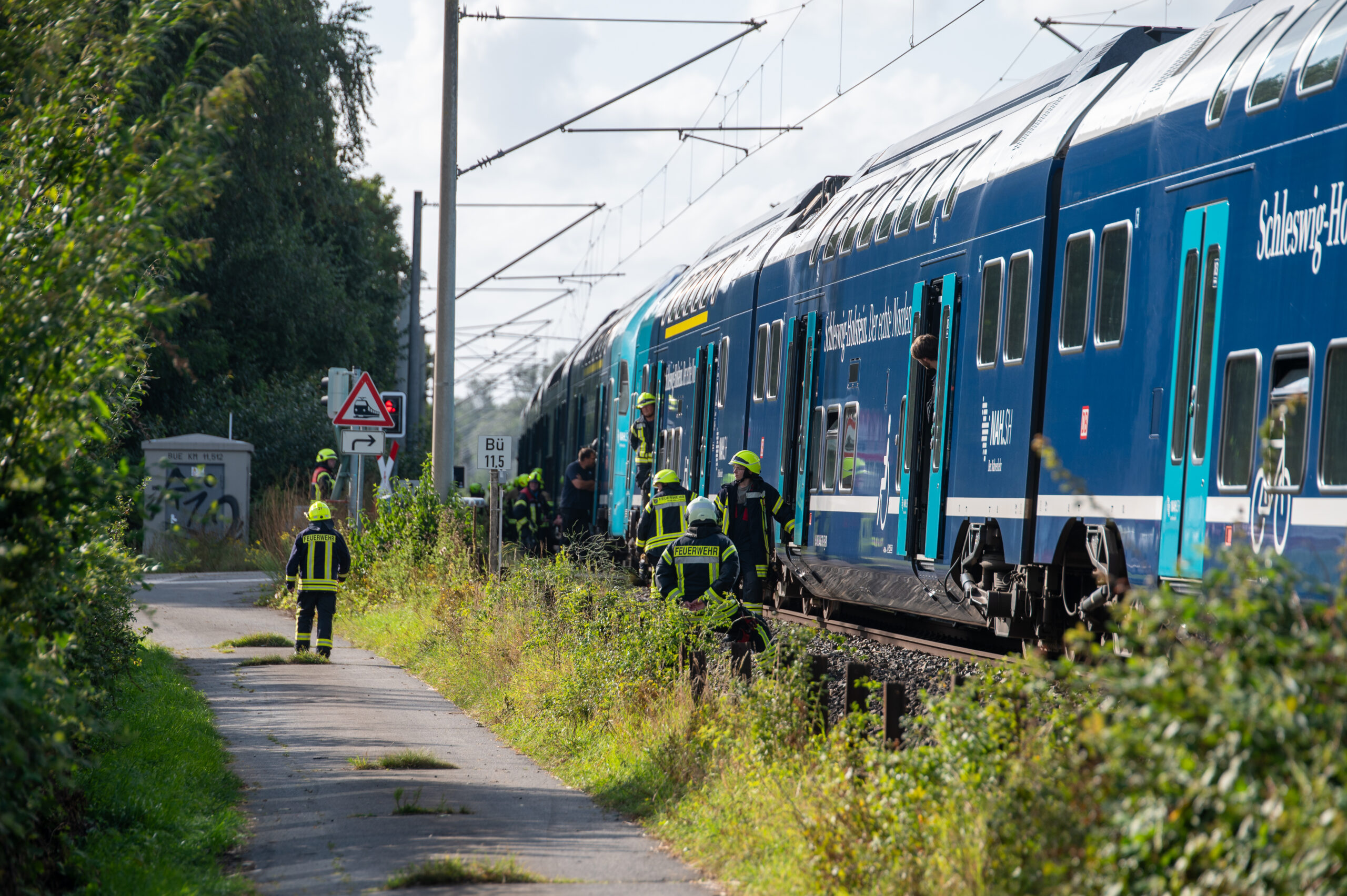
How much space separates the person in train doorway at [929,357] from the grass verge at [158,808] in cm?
594

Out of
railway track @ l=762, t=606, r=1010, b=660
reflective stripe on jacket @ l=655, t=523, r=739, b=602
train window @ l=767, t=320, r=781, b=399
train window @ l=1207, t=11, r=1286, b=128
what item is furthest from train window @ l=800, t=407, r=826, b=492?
train window @ l=1207, t=11, r=1286, b=128

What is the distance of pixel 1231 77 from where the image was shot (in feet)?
27.8

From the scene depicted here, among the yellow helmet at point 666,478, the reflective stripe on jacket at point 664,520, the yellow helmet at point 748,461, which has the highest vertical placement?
the yellow helmet at point 748,461

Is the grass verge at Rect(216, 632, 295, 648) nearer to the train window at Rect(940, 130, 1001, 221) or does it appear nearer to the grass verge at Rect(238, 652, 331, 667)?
the grass verge at Rect(238, 652, 331, 667)

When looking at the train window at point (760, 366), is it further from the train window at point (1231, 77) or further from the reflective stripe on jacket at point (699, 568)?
the train window at point (1231, 77)

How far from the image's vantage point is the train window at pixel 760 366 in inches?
667

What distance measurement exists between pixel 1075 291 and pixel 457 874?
5630 millimetres

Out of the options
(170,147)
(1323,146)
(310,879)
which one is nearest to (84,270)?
(170,147)

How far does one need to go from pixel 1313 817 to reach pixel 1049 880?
137 cm

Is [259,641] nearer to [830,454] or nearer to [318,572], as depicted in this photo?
[318,572]

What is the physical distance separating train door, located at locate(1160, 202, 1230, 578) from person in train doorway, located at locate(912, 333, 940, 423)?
3533 mm

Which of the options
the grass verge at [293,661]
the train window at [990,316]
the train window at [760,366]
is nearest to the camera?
the train window at [990,316]

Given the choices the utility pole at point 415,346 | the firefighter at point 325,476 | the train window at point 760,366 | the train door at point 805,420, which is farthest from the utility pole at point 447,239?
the utility pole at point 415,346

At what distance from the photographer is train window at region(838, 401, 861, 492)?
13.8 metres
